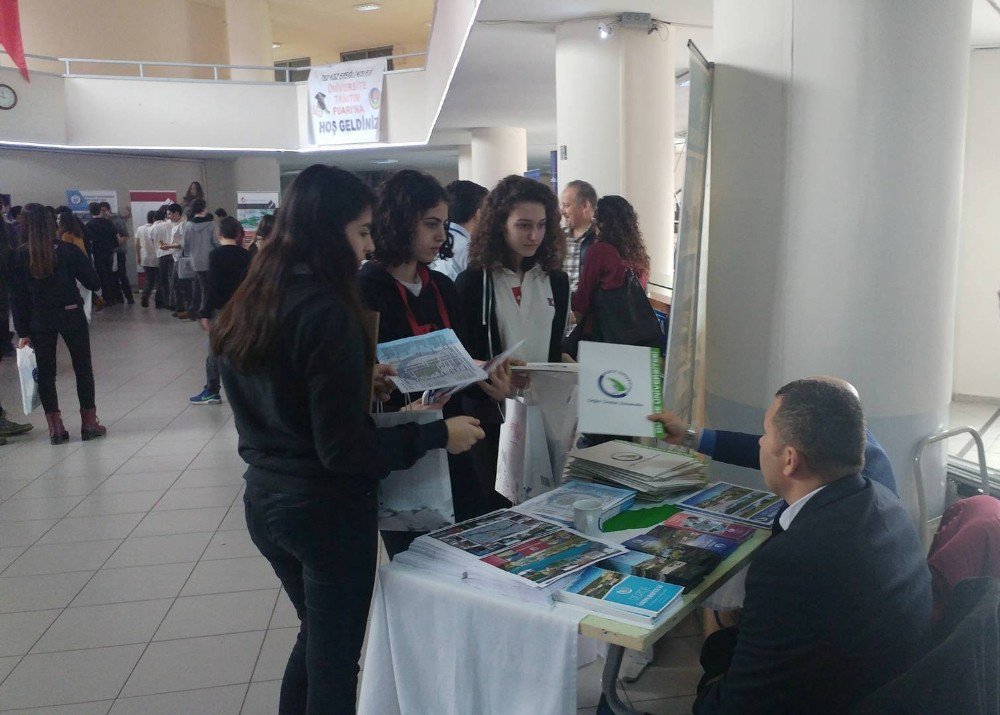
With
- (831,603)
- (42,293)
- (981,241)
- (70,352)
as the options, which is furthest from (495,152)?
(831,603)

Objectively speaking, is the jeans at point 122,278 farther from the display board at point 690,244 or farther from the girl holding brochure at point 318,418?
the girl holding brochure at point 318,418

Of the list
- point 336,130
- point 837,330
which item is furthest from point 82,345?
point 336,130

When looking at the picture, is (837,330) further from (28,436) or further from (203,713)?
(28,436)

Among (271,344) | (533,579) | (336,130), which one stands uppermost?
(336,130)

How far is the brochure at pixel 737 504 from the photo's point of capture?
1.91m

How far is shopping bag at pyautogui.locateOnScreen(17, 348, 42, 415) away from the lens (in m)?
5.20

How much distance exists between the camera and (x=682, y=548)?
1.69 meters

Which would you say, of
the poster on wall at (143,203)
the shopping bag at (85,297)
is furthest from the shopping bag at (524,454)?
the poster on wall at (143,203)

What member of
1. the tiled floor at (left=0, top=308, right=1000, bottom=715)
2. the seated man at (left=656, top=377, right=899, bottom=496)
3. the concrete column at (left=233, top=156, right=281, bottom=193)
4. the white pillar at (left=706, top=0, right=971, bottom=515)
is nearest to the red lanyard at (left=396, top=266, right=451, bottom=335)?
the seated man at (left=656, top=377, right=899, bottom=496)

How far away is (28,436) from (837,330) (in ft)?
17.6

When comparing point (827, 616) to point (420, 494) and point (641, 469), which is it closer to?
point (641, 469)

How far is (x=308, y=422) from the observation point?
5.17 feet

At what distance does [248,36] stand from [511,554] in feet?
49.8

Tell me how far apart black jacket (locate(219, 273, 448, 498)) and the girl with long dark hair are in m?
1.98
